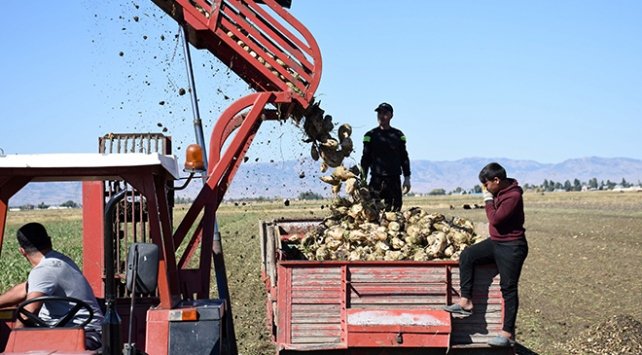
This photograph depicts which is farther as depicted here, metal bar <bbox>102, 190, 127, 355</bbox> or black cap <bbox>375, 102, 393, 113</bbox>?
black cap <bbox>375, 102, 393, 113</bbox>

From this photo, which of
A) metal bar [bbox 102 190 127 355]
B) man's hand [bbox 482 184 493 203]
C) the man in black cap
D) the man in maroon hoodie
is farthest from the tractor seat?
the man in black cap

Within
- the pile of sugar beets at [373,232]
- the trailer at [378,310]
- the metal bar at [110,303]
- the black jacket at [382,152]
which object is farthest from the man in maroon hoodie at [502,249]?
the metal bar at [110,303]

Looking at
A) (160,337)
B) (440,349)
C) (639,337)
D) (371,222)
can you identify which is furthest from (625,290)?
(160,337)

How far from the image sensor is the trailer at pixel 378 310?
25.8 ft

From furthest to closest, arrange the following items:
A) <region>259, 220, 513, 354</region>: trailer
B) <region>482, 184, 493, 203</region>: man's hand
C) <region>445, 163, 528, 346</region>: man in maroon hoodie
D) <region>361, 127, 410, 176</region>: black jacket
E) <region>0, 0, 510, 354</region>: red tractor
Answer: <region>361, 127, 410, 176</region>: black jacket
<region>482, 184, 493, 203</region>: man's hand
<region>445, 163, 528, 346</region>: man in maroon hoodie
<region>259, 220, 513, 354</region>: trailer
<region>0, 0, 510, 354</region>: red tractor

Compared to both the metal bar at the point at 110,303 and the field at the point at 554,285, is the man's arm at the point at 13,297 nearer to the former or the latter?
the metal bar at the point at 110,303

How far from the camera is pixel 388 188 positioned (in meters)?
11.4

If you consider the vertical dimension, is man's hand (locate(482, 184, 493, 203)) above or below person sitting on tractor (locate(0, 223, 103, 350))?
above

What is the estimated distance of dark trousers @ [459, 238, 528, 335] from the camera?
8.03 metres

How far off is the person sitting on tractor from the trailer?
2.59 meters

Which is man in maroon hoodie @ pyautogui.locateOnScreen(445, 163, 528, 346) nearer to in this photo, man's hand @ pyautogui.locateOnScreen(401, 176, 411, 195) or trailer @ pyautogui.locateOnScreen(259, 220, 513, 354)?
trailer @ pyautogui.locateOnScreen(259, 220, 513, 354)

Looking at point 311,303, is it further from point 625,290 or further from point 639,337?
point 625,290

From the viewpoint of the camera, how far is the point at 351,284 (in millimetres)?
7992

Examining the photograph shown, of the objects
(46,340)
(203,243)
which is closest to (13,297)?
(46,340)
